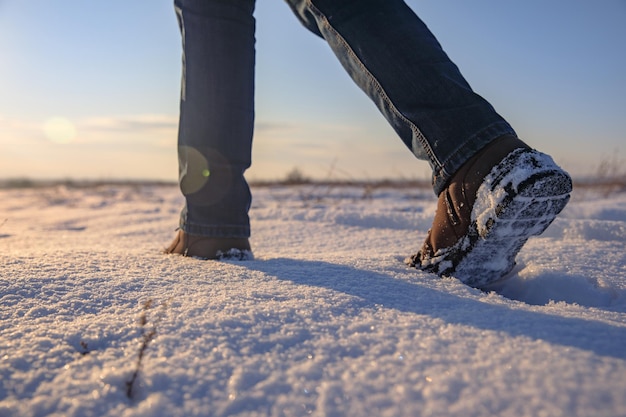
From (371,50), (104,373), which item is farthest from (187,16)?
(104,373)

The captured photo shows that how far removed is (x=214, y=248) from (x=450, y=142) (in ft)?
2.00

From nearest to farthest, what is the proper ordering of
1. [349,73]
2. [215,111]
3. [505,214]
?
[505,214]
[349,73]
[215,111]

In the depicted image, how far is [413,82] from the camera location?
0.87m

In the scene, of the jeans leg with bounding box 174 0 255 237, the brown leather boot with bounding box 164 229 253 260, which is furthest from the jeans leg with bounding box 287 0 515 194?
the brown leather boot with bounding box 164 229 253 260

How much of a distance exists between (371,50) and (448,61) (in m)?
0.16

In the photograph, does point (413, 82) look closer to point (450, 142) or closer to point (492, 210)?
point (450, 142)

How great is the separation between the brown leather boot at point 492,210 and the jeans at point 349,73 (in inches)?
1.6

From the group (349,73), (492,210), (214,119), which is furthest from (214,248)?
(492,210)

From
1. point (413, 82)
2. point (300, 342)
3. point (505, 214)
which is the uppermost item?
point (413, 82)

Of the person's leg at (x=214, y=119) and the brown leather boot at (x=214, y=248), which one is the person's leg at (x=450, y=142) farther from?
the brown leather boot at (x=214, y=248)

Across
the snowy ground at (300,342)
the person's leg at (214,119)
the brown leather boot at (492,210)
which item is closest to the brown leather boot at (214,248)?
the person's leg at (214,119)

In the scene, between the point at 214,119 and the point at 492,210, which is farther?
the point at 214,119

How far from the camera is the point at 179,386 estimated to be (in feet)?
1.48

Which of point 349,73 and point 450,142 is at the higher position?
point 349,73
